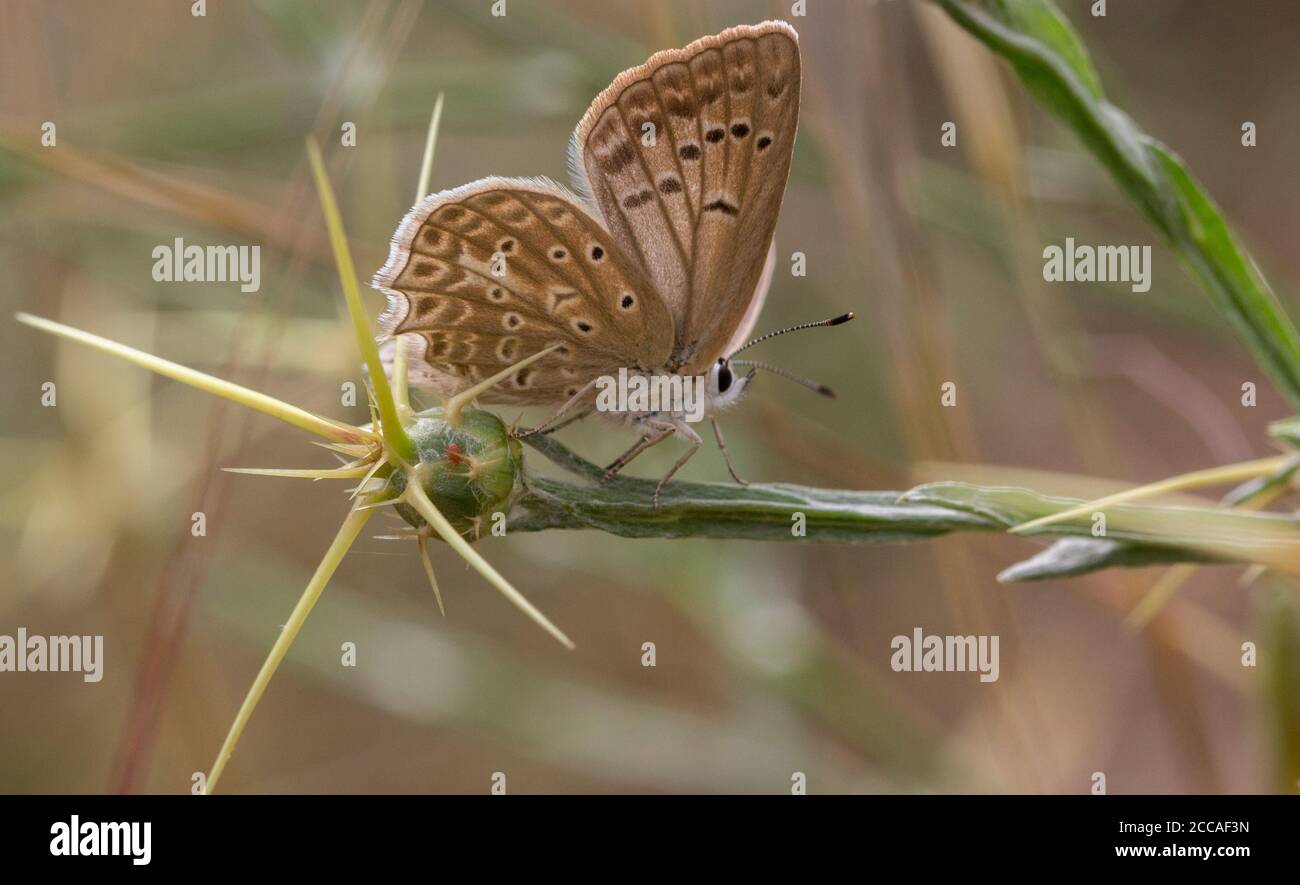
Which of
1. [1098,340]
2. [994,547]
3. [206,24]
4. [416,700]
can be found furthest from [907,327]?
[206,24]

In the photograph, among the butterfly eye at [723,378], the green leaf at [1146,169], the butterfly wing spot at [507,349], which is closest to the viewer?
the green leaf at [1146,169]

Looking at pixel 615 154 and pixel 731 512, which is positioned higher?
pixel 615 154

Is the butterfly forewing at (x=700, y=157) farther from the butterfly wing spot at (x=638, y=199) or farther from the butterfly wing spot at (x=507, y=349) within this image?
the butterfly wing spot at (x=507, y=349)

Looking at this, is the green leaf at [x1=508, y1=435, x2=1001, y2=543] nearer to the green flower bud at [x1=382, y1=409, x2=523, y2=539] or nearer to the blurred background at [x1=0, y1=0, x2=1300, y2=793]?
the green flower bud at [x1=382, y1=409, x2=523, y2=539]

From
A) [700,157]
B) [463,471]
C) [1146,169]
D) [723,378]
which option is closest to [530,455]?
[723,378]

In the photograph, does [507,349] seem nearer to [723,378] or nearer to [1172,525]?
[723,378]

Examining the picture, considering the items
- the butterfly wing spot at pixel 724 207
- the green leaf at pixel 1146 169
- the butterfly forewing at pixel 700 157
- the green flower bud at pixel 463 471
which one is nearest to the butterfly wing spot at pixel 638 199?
the butterfly forewing at pixel 700 157

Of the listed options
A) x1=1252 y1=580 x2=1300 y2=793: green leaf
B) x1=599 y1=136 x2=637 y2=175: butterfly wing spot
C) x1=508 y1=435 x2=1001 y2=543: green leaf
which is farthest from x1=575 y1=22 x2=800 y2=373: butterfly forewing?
x1=1252 y1=580 x2=1300 y2=793: green leaf

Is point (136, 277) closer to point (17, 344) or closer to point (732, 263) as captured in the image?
point (17, 344)
